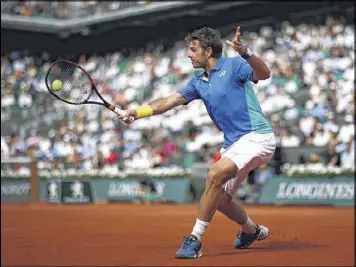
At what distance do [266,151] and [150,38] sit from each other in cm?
2660

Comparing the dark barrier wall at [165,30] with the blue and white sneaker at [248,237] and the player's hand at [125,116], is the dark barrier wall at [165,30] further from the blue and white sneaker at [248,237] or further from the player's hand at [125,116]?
the player's hand at [125,116]

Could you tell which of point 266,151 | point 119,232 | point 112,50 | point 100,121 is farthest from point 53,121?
point 266,151

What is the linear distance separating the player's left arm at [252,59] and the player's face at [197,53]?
1.33 ft

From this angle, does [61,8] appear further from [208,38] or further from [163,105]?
[208,38]

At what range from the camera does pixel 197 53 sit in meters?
6.11

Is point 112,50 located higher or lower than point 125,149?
higher

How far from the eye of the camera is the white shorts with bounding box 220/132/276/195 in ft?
20.9

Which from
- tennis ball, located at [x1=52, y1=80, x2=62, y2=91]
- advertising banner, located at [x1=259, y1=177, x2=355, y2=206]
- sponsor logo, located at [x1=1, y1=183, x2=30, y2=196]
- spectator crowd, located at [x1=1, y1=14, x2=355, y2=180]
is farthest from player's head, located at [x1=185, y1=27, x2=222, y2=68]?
sponsor logo, located at [x1=1, y1=183, x2=30, y2=196]

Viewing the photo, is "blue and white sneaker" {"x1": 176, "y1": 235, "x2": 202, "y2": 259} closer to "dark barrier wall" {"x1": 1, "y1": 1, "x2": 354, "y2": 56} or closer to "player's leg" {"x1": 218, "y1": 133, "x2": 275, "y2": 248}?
"player's leg" {"x1": 218, "y1": 133, "x2": 275, "y2": 248}

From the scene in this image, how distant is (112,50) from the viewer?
3306 centimetres

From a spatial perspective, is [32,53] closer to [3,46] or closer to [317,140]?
[3,46]

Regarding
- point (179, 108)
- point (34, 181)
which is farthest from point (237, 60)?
point (179, 108)

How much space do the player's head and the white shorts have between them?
760mm

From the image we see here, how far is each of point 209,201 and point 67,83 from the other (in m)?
1.59
